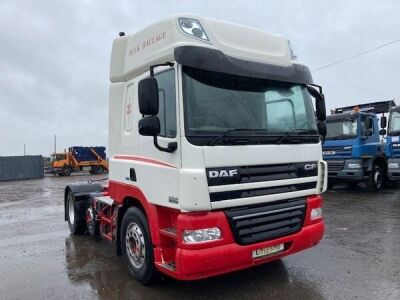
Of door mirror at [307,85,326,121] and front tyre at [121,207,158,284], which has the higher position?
door mirror at [307,85,326,121]

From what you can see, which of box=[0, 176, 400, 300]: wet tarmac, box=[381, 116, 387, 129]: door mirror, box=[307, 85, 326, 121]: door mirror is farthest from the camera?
box=[381, 116, 387, 129]: door mirror

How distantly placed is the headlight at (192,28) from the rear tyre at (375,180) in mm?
11744

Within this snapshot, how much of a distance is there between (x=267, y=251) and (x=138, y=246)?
5.18 feet

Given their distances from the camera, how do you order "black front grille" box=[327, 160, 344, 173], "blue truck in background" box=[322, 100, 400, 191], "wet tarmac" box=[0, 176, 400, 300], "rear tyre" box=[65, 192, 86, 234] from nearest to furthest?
"wet tarmac" box=[0, 176, 400, 300], "rear tyre" box=[65, 192, 86, 234], "blue truck in background" box=[322, 100, 400, 191], "black front grille" box=[327, 160, 344, 173]

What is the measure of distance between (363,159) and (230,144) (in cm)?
A: 1077

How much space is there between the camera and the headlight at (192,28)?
436 cm

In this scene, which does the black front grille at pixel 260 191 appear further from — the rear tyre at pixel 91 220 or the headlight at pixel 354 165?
the headlight at pixel 354 165

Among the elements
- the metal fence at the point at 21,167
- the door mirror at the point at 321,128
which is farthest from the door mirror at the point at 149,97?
the metal fence at the point at 21,167

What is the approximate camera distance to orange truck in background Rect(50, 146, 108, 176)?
36.8 metres

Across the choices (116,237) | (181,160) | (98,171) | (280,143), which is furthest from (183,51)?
(98,171)

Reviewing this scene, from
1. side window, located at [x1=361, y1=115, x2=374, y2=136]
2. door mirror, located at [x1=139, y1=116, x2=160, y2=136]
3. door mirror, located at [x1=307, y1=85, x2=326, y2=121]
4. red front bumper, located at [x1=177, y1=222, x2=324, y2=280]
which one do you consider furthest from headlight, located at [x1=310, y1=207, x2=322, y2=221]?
side window, located at [x1=361, y1=115, x2=374, y2=136]

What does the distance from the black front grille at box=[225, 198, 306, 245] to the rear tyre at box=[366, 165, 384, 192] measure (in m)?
10.6

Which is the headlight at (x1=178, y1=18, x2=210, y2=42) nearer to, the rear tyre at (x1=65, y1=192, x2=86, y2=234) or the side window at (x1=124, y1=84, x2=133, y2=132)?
the side window at (x1=124, y1=84, x2=133, y2=132)

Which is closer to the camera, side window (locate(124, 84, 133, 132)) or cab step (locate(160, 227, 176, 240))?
cab step (locate(160, 227, 176, 240))
